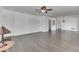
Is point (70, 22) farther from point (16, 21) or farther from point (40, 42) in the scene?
point (16, 21)

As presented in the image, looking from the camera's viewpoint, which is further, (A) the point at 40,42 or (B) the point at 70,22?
(A) the point at 40,42

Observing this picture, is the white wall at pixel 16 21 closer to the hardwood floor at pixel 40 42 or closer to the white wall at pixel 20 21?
the white wall at pixel 20 21

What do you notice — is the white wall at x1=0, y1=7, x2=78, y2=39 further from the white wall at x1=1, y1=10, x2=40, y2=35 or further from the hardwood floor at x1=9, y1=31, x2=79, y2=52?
the hardwood floor at x1=9, y1=31, x2=79, y2=52

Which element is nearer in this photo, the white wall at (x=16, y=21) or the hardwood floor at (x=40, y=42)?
the white wall at (x=16, y=21)

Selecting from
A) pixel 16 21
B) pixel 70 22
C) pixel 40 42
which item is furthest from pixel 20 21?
pixel 70 22

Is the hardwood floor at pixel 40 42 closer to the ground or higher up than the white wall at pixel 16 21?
closer to the ground

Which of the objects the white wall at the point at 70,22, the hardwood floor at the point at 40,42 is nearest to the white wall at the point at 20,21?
the white wall at the point at 70,22

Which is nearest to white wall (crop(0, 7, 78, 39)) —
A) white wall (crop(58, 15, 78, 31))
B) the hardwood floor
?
white wall (crop(58, 15, 78, 31))
